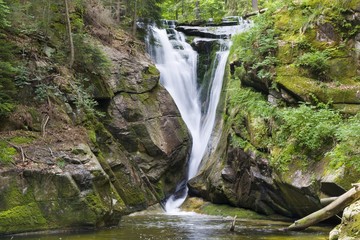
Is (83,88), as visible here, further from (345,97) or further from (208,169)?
(345,97)

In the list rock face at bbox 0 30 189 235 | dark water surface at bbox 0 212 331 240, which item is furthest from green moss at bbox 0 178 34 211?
dark water surface at bbox 0 212 331 240

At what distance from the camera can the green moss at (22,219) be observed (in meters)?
9.30

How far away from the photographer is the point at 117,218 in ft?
38.7

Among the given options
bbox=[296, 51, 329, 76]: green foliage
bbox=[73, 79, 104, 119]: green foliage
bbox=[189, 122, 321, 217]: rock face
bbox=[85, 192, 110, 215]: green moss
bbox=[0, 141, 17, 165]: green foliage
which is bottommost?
bbox=[189, 122, 321, 217]: rock face

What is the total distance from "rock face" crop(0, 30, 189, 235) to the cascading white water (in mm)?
975

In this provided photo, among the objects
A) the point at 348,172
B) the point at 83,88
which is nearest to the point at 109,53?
the point at 83,88

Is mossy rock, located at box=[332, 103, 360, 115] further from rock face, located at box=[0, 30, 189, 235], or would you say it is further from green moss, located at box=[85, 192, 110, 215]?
green moss, located at box=[85, 192, 110, 215]

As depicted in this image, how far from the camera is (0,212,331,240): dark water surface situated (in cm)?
950

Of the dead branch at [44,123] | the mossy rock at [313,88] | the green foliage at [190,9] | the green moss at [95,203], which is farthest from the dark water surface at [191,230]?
the green foliage at [190,9]

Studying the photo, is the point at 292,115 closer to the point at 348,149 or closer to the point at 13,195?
the point at 348,149

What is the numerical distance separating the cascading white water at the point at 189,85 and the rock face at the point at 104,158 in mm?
975

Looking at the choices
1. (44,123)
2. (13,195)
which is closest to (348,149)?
(13,195)

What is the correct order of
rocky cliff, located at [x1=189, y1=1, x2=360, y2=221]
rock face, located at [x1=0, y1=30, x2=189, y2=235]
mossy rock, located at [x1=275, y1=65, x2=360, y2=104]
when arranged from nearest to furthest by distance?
rock face, located at [x1=0, y1=30, x2=189, y2=235] → rocky cliff, located at [x1=189, y1=1, x2=360, y2=221] → mossy rock, located at [x1=275, y1=65, x2=360, y2=104]

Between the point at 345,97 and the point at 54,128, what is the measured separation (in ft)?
29.1
